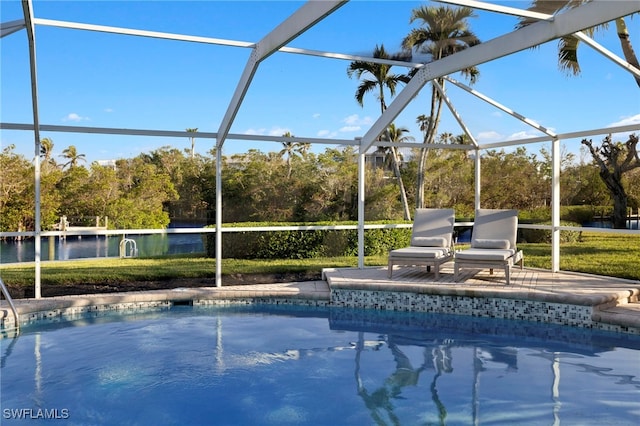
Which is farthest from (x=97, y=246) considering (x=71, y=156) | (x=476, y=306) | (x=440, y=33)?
(x=440, y=33)

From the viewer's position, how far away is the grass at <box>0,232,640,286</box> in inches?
335

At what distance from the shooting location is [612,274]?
1095 centimetres

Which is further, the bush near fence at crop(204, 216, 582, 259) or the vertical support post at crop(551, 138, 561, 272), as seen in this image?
the bush near fence at crop(204, 216, 582, 259)

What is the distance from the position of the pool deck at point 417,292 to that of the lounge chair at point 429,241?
31cm

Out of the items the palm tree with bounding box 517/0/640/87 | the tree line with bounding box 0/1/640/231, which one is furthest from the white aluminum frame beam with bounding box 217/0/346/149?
the palm tree with bounding box 517/0/640/87

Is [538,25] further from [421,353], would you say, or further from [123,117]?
[123,117]

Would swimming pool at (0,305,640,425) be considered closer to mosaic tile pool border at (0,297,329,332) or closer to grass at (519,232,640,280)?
mosaic tile pool border at (0,297,329,332)

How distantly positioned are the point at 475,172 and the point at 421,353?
5870 millimetres

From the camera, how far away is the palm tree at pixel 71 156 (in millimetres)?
8523

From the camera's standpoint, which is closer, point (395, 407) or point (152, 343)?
point (395, 407)

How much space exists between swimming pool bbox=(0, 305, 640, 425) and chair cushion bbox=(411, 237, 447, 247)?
6.30ft

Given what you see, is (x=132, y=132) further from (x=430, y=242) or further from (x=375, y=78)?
(x=375, y=78)

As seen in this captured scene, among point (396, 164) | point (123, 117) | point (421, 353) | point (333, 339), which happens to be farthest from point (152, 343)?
point (123, 117)

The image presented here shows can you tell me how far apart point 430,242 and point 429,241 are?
24 millimetres
